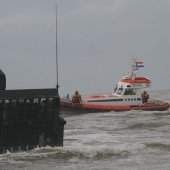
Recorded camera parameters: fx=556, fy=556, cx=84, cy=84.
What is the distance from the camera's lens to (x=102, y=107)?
3819 centimetres

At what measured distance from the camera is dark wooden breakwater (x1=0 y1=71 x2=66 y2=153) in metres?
15.4

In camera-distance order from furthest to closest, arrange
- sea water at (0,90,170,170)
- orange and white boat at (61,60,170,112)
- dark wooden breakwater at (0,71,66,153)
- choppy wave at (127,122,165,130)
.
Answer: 1. orange and white boat at (61,60,170,112)
2. choppy wave at (127,122,165,130)
3. dark wooden breakwater at (0,71,66,153)
4. sea water at (0,90,170,170)

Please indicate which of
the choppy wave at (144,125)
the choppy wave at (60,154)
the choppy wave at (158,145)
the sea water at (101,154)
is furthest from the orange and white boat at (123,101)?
the choppy wave at (60,154)

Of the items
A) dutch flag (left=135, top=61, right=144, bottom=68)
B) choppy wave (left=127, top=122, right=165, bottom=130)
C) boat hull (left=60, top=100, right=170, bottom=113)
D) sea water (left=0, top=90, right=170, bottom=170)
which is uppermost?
dutch flag (left=135, top=61, right=144, bottom=68)

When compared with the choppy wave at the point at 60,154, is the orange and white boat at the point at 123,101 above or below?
above

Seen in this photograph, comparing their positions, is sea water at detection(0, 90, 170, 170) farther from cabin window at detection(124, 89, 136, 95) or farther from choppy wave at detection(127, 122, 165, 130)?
cabin window at detection(124, 89, 136, 95)

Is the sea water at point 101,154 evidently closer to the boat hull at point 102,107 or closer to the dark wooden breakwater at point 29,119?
the dark wooden breakwater at point 29,119

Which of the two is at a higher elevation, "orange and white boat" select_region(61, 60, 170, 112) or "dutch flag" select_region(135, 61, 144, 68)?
"dutch flag" select_region(135, 61, 144, 68)

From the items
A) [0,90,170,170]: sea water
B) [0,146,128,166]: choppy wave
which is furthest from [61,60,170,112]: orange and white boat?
[0,146,128,166]: choppy wave

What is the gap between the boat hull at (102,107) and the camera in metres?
37.5

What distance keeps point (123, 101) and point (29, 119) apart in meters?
23.7

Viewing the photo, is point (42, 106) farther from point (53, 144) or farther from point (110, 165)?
point (110, 165)

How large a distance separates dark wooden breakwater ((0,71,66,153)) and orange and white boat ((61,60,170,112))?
838 inches

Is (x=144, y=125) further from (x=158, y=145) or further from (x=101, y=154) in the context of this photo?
(x=101, y=154)
